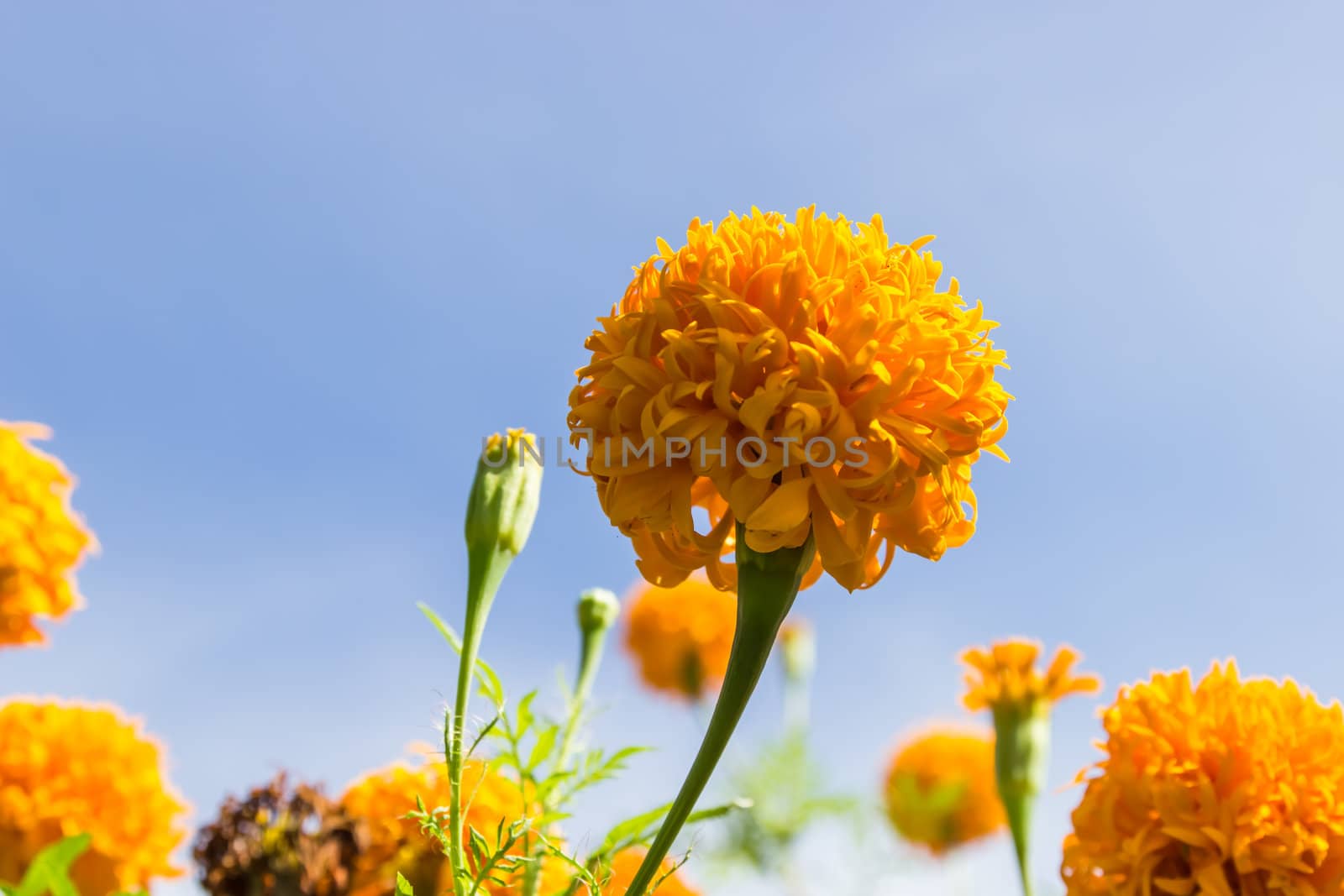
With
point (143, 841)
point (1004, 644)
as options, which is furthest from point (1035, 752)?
point (143, 841)

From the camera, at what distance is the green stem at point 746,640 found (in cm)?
110

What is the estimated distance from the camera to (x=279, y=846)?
1.43 metres

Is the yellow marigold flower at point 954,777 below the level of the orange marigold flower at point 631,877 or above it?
above

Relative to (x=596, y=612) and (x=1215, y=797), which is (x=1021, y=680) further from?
(x=596, y=612)

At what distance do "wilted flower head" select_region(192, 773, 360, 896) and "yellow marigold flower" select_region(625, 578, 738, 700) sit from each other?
8.84 feet

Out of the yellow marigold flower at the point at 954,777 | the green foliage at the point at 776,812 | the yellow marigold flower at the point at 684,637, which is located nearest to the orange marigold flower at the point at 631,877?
the green foliage at the point at 776,812

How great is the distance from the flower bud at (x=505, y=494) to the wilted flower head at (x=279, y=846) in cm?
42

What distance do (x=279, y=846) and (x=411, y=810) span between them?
0.29m

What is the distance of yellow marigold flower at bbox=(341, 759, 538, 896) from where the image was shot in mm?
1704

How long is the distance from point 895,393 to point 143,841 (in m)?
1.85

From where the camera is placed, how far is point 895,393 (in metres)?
1.23

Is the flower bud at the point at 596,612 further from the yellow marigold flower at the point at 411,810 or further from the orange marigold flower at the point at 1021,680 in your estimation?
the orange marigold flower at the point at 1021,680


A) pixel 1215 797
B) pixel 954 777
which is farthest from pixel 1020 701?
pixel 954 777

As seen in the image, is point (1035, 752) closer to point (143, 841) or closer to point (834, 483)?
point (834, 483)
